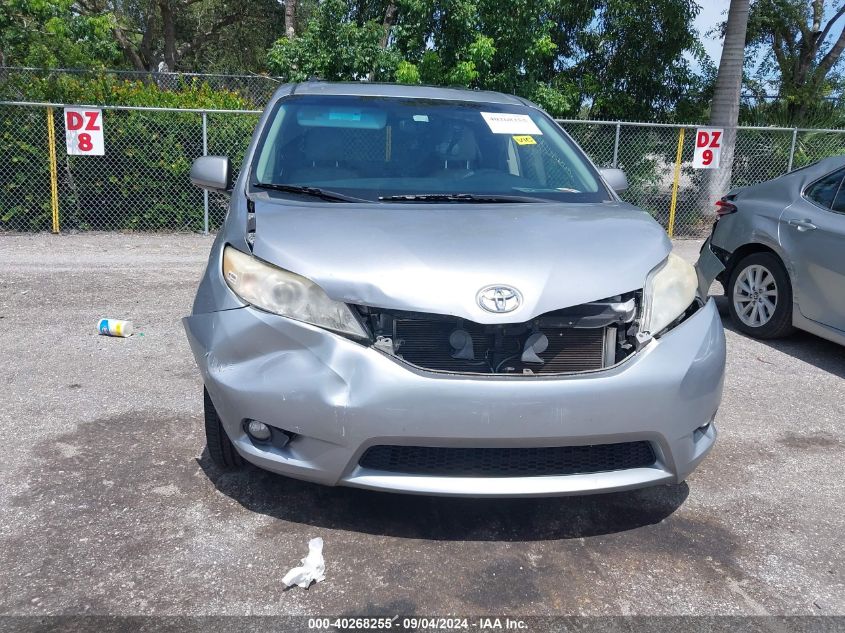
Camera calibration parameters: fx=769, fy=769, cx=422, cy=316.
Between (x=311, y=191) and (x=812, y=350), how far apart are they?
4573 mm

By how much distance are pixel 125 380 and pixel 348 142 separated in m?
2.21

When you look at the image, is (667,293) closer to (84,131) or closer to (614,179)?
(614,179)

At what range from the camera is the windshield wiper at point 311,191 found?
3.46m

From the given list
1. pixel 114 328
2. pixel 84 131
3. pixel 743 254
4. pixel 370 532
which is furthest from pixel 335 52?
pixel 370 532

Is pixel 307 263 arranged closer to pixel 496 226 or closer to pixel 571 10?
pixel 496 226

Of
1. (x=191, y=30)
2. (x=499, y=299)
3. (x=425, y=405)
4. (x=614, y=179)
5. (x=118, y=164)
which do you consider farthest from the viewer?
(x=191, y=30)

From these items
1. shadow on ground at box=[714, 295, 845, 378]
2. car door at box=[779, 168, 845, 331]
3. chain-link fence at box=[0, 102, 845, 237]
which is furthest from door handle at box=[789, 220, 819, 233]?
chain-link fence at box=[0, 102, 845, 237]

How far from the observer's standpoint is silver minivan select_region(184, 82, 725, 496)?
265 cm

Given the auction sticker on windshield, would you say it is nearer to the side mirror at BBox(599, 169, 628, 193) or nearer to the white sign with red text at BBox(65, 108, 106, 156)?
the side mirror at BBox(599, 169, 628, 193)

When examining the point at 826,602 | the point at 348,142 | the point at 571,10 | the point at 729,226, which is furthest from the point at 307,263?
the point at 571,10

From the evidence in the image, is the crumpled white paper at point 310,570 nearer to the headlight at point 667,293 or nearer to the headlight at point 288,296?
the headlight at point 288,296

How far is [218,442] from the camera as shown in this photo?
3.37 meters

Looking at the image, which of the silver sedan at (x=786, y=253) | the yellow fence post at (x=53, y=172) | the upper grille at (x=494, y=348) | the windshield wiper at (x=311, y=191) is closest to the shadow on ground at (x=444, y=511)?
the upper grille at (x=494, y=348)

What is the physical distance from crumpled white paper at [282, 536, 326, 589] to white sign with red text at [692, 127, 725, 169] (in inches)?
408
